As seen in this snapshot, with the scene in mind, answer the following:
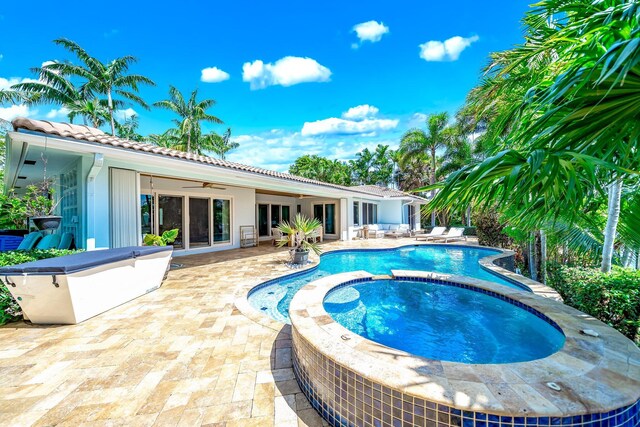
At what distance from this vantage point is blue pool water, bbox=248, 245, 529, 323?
5.80m

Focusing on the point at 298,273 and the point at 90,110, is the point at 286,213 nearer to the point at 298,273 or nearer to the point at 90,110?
the point at 298,273

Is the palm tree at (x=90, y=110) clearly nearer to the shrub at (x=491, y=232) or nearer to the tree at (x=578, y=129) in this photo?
the tree at (x=578, y=129)

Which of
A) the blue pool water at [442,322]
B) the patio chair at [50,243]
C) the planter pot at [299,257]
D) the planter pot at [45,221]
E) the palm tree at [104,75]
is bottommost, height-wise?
the blue pool water at [442,322]

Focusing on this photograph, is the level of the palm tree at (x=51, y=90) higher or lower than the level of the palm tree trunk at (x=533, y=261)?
higher

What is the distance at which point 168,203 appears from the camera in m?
10.2

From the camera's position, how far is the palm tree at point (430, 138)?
20.9m

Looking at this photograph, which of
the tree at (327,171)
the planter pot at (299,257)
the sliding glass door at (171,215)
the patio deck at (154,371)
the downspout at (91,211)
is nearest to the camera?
the patio deck at (154,371)

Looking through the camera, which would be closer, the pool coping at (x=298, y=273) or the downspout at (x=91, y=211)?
the pool coping at (x=298, y=273)

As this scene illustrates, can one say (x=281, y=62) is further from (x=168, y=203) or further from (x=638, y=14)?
(x=638, y=14)

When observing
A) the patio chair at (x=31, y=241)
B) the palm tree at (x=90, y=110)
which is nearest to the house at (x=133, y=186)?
the patio chair at (x=31, y=241)

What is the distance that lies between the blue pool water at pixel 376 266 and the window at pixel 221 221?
4.88m

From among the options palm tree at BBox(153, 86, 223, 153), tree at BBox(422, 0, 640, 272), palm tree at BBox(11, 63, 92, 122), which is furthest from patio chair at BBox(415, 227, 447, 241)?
palm tree at BBox(11, 63, 92, 122)

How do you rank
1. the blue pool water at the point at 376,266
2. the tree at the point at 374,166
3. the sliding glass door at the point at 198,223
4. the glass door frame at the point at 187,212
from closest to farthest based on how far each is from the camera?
the blue pool water at the point at 376,266 < the glass door frame at the point at 187,212 < the sliding glass door at the point at 198,223 < the tree at the point at 374,166

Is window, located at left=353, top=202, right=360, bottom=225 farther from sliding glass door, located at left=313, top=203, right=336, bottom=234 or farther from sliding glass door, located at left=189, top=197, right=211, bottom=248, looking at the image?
sliding glass door, located at left=189, top=197, right=211, bottom=248
